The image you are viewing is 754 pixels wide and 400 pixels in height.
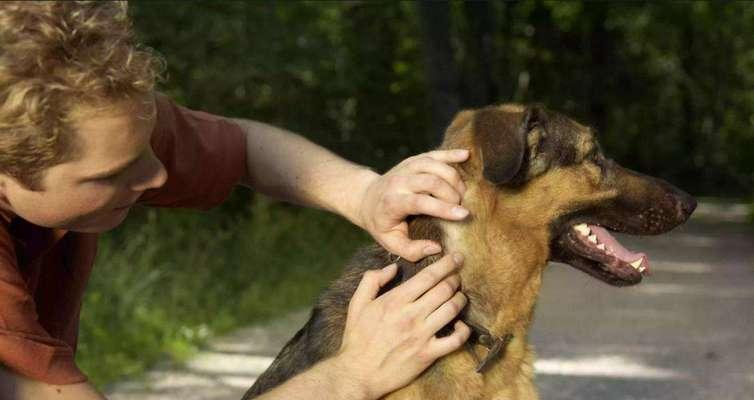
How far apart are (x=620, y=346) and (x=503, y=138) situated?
18.5 ft

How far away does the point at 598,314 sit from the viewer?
11.8 meters

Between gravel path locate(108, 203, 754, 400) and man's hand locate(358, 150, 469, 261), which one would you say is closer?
man's hand locate(358, 150, 469, 261)

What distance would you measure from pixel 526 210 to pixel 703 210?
24.0 m

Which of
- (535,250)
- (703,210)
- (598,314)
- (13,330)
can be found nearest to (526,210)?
(535,250)

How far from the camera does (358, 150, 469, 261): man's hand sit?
4254mm

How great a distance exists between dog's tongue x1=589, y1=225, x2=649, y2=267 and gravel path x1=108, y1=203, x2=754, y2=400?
115cm

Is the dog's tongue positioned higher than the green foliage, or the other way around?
the dog's tongue

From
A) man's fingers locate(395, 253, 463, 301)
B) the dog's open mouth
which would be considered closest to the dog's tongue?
the dog's open mouth

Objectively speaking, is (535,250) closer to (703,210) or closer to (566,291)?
(566,291)

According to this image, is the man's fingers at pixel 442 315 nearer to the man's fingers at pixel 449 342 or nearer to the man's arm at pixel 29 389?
the man's fingers at pixel 449 342

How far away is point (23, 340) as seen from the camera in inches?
145

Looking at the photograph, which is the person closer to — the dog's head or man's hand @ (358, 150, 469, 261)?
man's hand @ (358, 150, 469, 261)

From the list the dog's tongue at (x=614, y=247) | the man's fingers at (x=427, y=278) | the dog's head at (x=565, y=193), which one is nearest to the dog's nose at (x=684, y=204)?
the dog's head at (x=565, y=193)

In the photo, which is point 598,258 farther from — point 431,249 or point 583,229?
point 431,249
